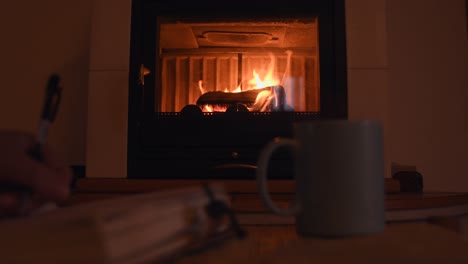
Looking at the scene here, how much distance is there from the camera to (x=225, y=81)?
1276 millimetres

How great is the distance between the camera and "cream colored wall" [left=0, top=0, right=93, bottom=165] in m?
1.59

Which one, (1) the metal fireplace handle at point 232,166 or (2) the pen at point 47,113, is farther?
(1) the metal fireplace handle at point 232,166

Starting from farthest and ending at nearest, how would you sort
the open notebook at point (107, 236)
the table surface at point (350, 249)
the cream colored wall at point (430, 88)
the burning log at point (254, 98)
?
the cream colored wall at point (430, 88)
the burning log at point (254, 98)
the table surface at point (350, 249)
the open notebook at point (107, 236)

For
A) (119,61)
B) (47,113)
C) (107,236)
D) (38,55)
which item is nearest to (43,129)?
(47,113)

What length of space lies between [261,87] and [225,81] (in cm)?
10

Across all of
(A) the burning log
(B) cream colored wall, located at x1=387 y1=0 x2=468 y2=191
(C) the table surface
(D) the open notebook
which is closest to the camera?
(D) the open notebook

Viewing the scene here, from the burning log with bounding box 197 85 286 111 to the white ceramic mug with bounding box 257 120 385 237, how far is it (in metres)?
0.80

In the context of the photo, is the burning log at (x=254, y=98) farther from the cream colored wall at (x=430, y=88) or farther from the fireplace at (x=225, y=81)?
the cream colored wall at (x=430, y=88)

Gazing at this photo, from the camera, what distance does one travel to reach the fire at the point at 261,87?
126 cm

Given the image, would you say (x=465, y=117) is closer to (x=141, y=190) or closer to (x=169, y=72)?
(x=169, y=72)

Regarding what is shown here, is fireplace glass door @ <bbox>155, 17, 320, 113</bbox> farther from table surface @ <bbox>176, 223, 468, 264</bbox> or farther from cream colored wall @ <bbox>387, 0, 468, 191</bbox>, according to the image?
table surface @ <bbox>176, 223, 468, 264</bbox>

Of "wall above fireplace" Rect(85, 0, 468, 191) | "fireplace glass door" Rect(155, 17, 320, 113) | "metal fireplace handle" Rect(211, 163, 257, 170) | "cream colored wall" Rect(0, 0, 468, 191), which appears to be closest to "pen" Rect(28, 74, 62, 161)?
"metal fireplace handle" Rect(211, 163, 257, 170)

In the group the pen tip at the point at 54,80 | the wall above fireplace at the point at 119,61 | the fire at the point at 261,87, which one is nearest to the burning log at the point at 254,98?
the fire at the point at 261,87

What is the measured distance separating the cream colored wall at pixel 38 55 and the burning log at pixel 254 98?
0.55 meters
